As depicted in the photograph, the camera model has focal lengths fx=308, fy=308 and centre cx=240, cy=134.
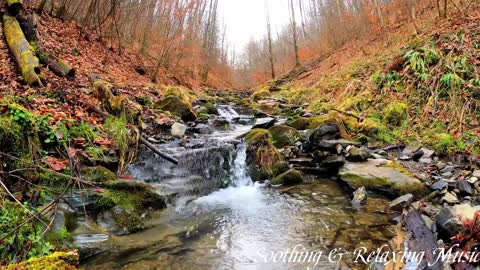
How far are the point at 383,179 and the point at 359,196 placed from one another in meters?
0.51

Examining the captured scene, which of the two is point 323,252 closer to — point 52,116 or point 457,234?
point 457,234

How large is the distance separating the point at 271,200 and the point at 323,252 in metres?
1.81

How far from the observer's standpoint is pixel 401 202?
4.20 metres

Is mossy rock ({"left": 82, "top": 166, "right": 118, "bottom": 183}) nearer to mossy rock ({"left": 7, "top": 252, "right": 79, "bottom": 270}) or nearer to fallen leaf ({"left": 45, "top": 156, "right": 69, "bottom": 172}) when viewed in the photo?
fallen leaf ({"left": 45, "top": 156, "right": 69, "bottom": 172})

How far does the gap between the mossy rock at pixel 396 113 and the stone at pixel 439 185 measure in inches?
107

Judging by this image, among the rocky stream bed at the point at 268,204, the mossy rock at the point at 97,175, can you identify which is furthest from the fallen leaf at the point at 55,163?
the rocky stream bed at the point at 268,204

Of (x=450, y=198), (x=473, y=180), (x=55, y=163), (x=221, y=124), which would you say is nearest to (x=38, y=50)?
(x=55, y=163)

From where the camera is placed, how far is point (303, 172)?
6105 millimetres

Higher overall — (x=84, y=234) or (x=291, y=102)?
(x=291, y=102)

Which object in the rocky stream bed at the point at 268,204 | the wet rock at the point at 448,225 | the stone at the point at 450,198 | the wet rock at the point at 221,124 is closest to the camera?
the wet rock at the point at 448,225

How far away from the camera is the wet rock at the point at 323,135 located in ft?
22.0

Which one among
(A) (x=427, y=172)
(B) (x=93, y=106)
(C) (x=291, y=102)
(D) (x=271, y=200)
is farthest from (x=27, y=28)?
(C) (x=291, y=102)

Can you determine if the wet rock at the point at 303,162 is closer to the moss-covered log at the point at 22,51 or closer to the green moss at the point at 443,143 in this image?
the green moss at the point at 443,143

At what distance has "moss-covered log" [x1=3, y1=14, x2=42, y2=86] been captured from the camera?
18.5 ft
